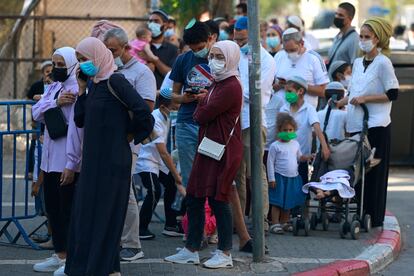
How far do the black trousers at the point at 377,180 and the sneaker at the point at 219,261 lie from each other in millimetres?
2378

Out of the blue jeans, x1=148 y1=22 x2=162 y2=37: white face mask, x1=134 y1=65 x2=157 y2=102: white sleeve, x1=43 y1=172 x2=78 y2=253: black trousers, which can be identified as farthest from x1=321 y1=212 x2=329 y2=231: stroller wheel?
x1=148 y1=22 x2=162 y2=37: white face mask

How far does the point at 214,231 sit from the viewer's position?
9.33m

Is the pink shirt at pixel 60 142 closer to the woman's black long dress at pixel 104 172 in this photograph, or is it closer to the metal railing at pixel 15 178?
the woman's black long dress at pixel 104 172

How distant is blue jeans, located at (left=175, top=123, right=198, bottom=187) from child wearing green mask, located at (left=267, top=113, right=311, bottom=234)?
1188mm

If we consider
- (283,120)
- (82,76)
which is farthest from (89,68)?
(283,120)

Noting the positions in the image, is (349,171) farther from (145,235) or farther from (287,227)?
(145,235)

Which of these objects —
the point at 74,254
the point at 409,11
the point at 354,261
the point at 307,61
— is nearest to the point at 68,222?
the point at 74,254

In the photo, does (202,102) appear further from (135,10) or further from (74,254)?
(135,10)

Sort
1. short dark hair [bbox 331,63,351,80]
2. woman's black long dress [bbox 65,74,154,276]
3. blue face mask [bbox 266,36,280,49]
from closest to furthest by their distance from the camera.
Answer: woman's black long dress [bbox 65,74,154,276], short dark hair [bbox 331,63,351,80], blue face mask [bbox 266,36,280,49]

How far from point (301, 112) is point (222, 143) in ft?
7.84

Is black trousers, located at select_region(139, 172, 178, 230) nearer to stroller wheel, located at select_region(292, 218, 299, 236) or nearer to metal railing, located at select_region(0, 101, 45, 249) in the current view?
metal railing, located at select_region(0, 101, 45, 249)

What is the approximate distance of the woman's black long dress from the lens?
7430 millimetres

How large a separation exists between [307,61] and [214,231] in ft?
8.71

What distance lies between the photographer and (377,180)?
1044 cm
